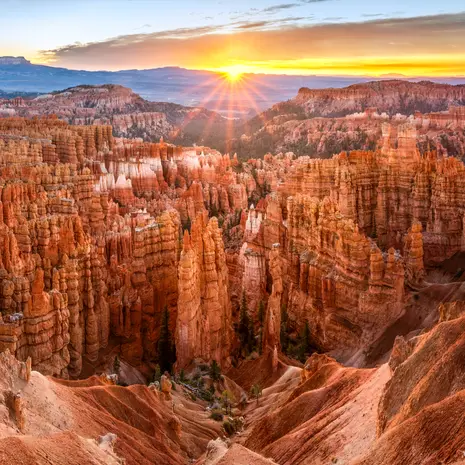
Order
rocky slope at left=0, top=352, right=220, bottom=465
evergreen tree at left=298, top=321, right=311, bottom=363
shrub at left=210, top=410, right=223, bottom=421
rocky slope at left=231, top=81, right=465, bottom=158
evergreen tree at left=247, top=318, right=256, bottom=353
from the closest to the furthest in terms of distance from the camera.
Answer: rocky slope at left=0, top=352, right=220, bottom=465
shrub at left=210, top=410, right=223, bottom=421
evergreen tree at left=298, top=321, right=311, bottom=363
evergreen tree at left=247, top=318, right=256, bottom=353
rocky slope at left=231, top=81, right=465, bottom=158

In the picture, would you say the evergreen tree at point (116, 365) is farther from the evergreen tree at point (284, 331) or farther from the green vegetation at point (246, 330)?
the evergreen tree at point (284, 331)

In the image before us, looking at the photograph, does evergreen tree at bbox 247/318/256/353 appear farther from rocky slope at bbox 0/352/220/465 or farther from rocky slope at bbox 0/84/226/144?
rocky slope at bbox 0/84/226/144

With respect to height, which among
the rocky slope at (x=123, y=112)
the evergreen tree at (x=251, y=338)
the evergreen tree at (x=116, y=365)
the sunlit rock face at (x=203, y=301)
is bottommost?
the evergreen tree at (x=251, y=338)

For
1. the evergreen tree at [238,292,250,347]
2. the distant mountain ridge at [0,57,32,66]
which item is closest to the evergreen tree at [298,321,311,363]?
the evergreen tree at [238,292,250,347]

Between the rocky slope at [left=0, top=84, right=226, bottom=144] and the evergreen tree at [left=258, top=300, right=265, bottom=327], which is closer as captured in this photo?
the evergreen tree at [left=258, top=300, right=265, bottom=327]

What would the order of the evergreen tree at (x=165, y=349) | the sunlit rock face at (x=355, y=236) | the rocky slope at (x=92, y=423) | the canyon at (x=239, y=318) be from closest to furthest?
the rocky slope at (x=92, y=423), the canyon at (x=239, y=318), the sunlit rock face at (x=355, y=236), the evergreen tree at (x=165, y=349)

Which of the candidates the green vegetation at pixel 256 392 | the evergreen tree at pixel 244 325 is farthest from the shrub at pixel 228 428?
the evergreen tree at pixel 244 325

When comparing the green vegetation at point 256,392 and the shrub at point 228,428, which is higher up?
the shrub at point 228,428
